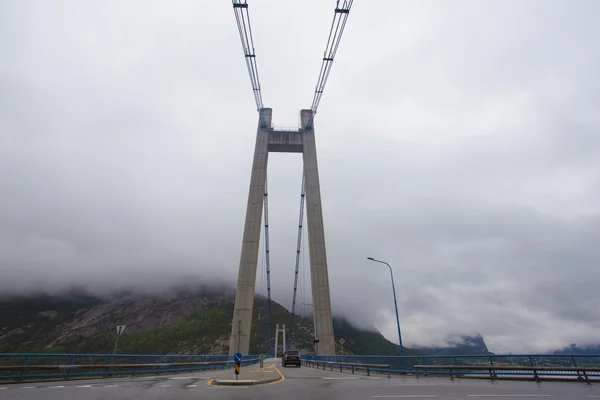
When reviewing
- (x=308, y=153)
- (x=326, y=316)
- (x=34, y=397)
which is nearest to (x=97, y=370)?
(x=34, y=397)

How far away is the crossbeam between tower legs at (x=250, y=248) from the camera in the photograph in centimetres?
4238

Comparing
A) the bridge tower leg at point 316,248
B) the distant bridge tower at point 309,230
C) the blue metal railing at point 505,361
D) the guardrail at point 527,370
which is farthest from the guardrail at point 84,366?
the guardrail at point 527,370

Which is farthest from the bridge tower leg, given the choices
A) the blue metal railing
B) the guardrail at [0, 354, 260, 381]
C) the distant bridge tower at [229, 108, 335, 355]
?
the blue metal railing

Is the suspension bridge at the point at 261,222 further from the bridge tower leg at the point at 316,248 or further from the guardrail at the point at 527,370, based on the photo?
the guardrail at the point at 527,370

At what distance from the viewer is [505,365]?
61.2 feet

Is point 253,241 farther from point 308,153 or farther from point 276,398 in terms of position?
point 276,398

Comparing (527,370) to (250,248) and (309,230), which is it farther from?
(250,248)

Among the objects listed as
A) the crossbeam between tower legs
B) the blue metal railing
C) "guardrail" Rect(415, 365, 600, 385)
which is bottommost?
"guardrail" Rect(415, 365, 600, 385)

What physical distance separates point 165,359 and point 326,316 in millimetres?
22330

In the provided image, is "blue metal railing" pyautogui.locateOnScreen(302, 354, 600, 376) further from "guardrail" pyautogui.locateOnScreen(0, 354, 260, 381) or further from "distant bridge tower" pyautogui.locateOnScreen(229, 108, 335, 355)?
"distant bridge tower" pyautogui.locateOnScreen(229, 108, 335, 355)

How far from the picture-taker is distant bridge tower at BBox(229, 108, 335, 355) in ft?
142

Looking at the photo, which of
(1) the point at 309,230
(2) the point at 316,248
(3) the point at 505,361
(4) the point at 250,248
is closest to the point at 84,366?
(3) the point at 505,361

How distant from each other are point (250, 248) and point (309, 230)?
8.23 m

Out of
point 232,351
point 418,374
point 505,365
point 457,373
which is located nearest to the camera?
point 505,365
